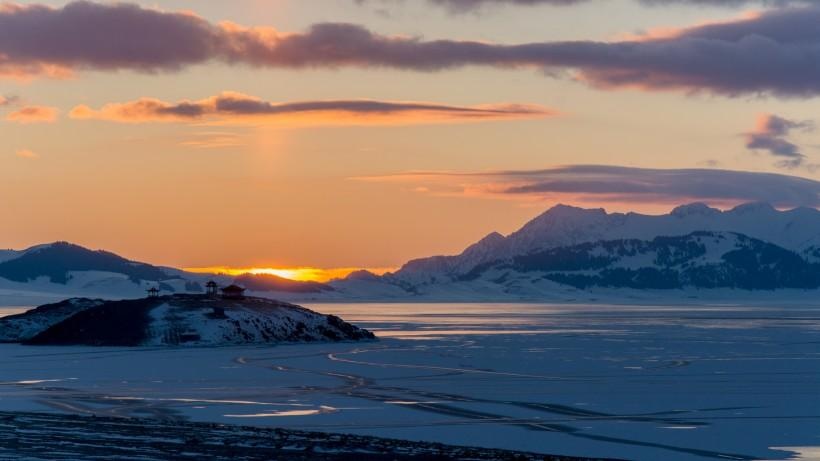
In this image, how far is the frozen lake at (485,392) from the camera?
37.1 m

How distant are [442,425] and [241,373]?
73.1 feet

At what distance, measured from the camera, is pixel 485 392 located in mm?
50031

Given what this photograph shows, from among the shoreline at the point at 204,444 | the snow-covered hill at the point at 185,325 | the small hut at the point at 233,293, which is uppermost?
Result: the small hut at the point at 233,293

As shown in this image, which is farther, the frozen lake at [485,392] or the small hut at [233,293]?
the small hut at [233,293]

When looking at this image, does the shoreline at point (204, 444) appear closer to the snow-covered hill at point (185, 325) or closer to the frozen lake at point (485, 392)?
the frozen lake at point (485, 392)

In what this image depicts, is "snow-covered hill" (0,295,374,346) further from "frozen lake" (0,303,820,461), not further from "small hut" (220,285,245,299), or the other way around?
"frozen lake" (0,303,820,461)

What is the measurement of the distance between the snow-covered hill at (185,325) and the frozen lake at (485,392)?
7.33m

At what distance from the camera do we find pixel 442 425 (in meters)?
39.1

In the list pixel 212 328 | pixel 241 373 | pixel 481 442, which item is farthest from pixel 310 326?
pixel 481 442

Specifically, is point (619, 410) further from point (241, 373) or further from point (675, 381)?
point (241, 373)

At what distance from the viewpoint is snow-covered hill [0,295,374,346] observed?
297 ft

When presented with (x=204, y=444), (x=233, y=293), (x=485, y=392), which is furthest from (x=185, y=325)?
(x=204, y=444)

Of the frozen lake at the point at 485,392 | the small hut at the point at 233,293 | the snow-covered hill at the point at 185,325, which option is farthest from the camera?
the small hut at the point at 233,293

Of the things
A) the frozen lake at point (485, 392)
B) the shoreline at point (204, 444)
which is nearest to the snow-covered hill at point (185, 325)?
the frozen lake at point (485, 392)
